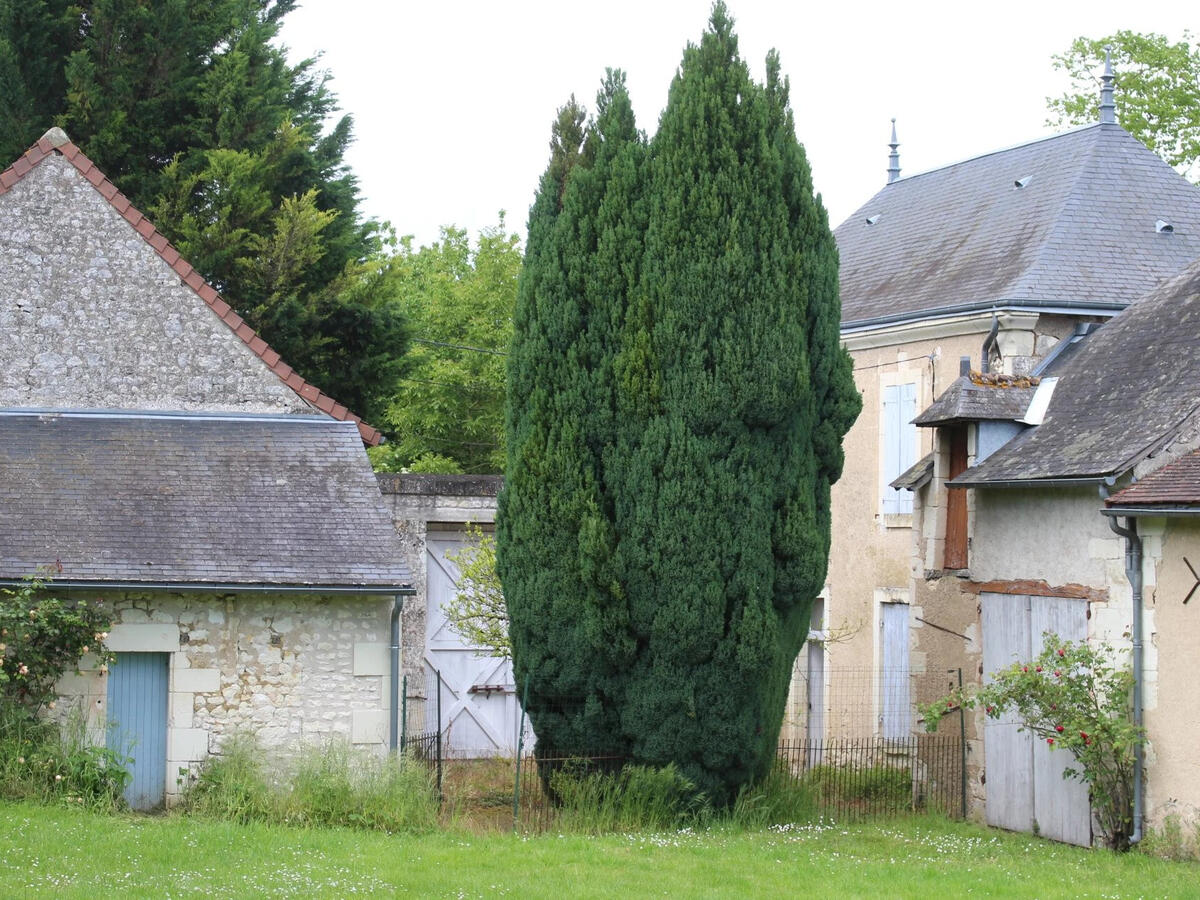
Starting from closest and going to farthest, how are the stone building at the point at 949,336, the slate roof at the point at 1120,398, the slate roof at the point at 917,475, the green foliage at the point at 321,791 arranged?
the green foliage at the point at 321,791 → the slate roof at the point at 1120,398 → the slate roof at the point at 917,475 → the stone building at the point at 949,336

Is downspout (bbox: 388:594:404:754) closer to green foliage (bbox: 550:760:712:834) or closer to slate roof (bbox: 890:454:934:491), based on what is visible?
green foliage (bbox: 550:760:712:834)

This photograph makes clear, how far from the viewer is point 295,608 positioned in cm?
1228

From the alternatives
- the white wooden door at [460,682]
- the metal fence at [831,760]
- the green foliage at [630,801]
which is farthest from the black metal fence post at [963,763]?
the white wooden door at [460,682]

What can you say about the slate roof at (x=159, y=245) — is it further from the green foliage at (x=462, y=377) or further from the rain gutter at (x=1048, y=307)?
the green foliage at (x=462, y=377)

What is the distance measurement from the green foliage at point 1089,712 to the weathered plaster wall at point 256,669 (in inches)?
180

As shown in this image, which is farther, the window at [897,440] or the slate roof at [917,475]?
the window at [897,440]

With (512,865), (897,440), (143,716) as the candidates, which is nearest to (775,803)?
(512,865)

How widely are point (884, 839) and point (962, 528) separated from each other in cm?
331

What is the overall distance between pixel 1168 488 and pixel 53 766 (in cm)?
839

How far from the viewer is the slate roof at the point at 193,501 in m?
12.0

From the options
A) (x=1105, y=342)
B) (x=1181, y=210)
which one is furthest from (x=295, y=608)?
(x=1181, y=210)

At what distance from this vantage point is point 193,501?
12.8m

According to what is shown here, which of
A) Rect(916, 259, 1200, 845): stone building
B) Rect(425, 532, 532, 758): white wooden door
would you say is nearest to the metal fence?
Rect(425, 532, 532, 758): white wooden door

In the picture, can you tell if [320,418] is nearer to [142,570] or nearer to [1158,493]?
[142,570]
